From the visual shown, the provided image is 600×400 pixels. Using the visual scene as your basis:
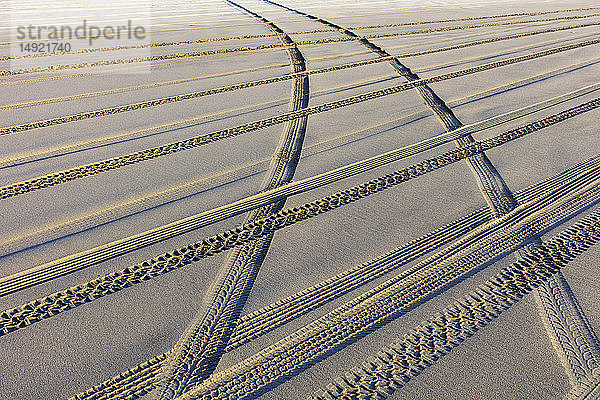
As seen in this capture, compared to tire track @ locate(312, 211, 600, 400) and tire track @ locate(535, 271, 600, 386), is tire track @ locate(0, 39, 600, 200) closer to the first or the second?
tire track @ locate(312, 211, 600, 400)

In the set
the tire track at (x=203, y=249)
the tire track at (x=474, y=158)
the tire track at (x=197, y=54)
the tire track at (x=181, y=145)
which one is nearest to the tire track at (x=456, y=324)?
the tire track at (x=474, y=158)

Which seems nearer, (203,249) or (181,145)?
(203,249)

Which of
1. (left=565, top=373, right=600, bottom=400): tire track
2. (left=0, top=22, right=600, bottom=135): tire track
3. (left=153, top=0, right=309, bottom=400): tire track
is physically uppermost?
(left=0, top=22, right=600, bottom=135): tire track

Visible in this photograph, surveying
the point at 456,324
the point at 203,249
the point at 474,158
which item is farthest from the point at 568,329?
the point at 474,158

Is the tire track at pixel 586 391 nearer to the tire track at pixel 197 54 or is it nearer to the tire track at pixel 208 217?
the tire track at pixel 208 217

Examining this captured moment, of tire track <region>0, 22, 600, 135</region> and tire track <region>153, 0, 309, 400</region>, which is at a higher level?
tire track <region>0, 22, 600, 135</region>

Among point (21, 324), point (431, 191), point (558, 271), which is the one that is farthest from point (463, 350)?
point (21, 324)

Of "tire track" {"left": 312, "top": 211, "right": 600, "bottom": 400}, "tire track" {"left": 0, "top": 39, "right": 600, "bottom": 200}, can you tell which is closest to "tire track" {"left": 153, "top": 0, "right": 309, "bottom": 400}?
"tire track" {"left": 312, "top": 211, "right": 600, "bottom": 400}

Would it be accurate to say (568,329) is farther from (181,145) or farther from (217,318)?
(181,145)
